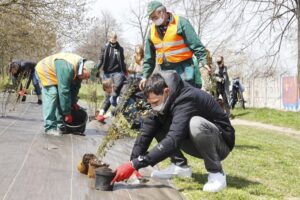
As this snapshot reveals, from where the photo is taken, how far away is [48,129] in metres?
6.66

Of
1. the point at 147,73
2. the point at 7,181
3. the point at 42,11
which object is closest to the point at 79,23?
the point at 42,11

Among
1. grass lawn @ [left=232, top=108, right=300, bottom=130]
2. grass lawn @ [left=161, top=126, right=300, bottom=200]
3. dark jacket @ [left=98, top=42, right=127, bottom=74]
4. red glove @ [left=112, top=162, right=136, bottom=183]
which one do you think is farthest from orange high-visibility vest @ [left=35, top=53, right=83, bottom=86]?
grass lawn @ [left=232, top=108, right=300, bottom=130]

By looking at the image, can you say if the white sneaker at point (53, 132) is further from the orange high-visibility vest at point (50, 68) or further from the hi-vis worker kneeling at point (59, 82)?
the orange high-visibility vest at point (50, 68)

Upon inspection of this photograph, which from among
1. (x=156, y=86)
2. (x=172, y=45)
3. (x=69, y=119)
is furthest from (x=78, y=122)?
(x=156, y=86)

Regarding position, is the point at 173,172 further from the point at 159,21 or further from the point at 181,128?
the point at 159,21

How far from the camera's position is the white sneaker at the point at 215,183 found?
3773 mm

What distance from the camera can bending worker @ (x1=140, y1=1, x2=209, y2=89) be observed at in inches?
190

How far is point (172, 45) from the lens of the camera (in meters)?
4.93

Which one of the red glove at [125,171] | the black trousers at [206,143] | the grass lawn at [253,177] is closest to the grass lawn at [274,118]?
the grass lawn at [253,177]

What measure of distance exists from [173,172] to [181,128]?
91 centimetres

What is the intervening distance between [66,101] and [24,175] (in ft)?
8.05

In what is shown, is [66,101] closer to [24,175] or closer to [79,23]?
[24,175]

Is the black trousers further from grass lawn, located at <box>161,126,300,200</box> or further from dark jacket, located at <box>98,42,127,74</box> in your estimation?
dark jacket, located at <box>98,42,127,74</box>

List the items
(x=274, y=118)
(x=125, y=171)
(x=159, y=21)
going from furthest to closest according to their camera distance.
A: (x=274, y=118) < (x=159, y=21) < (x=125, y=171)
